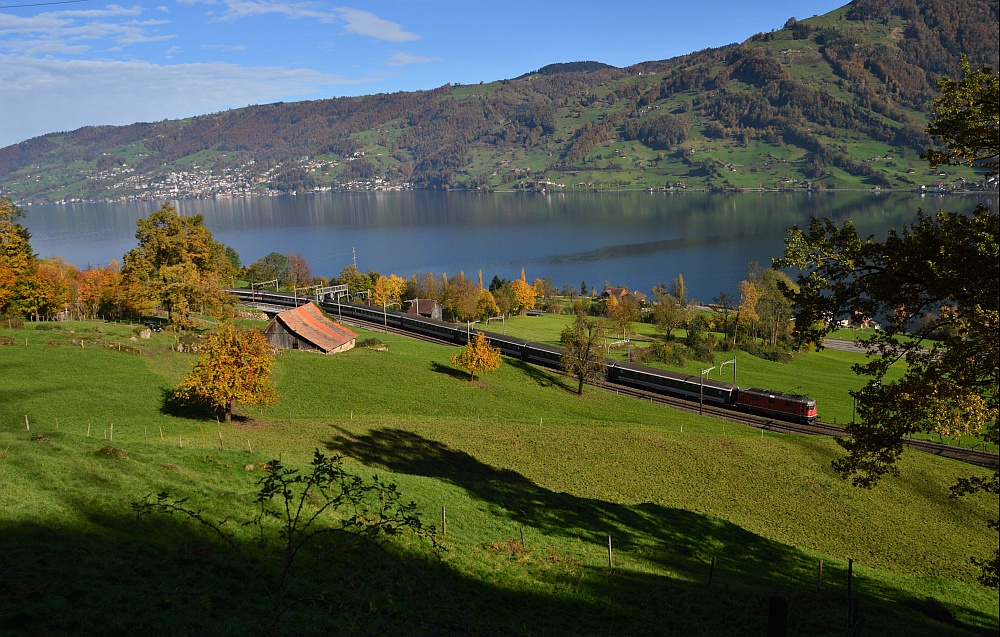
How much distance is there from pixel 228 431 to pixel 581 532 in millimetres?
20273

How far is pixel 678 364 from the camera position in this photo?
70688 mm

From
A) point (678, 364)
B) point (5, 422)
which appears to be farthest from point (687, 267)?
point (5, 422)

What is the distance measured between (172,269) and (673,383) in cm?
4494

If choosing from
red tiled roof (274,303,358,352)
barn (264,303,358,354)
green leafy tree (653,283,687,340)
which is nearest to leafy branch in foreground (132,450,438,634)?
barn (264,303,358,354)

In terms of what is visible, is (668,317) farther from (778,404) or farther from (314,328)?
(314,328)

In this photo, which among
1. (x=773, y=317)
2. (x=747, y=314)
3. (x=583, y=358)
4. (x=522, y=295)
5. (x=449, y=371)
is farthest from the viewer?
(x=522, y=295)

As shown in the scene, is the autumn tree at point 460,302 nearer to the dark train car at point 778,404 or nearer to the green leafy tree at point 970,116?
the dark train car at point 778,404

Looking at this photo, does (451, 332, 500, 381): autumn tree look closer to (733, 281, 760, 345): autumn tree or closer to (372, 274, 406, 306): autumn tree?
(733, 281, 760, 345): autumn tree

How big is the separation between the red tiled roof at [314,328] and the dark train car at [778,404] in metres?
36.6

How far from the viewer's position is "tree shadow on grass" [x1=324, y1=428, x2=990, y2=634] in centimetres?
1772

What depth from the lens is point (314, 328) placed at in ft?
189

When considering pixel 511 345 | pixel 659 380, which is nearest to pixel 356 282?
pixel 511 345

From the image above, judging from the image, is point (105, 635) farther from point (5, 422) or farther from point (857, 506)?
point (857, 506)

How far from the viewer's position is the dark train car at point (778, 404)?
4922 cm
